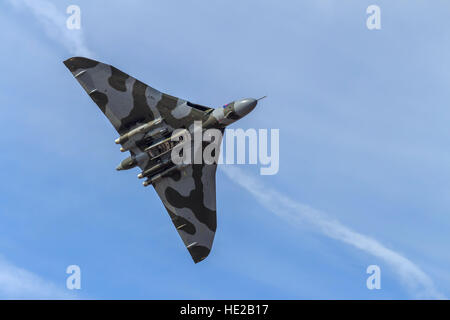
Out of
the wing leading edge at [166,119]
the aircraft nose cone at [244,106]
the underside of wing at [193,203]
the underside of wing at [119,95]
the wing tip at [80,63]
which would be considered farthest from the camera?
the underside of wing at [193,203]

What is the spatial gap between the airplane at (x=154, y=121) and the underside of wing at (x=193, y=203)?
0.35ft

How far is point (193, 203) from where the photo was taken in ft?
218

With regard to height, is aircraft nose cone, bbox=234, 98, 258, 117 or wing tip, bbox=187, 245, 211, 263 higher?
aircraft nose cone, bbox=234, 98, 258, 117

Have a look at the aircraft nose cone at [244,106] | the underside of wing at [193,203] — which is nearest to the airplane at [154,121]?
the aircraft nose cone at [244,106]

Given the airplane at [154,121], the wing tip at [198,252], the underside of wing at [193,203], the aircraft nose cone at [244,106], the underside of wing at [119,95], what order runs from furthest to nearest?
the wing tip at [198,252], the underside of wing at [193,203], the underside of wing at [119,95], the airplane at [154,121], the aircraft nose cone at [244,106]

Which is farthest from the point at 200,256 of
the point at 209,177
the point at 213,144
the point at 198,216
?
the point at 213,144

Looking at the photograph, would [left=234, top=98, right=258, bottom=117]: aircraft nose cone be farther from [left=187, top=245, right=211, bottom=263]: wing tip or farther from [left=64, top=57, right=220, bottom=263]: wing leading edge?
[left=187, top=245, right=211, bottom=263]: wing tip

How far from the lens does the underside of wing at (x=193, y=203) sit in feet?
213

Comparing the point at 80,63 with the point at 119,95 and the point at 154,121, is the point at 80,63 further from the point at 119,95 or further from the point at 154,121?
the point at 154,121

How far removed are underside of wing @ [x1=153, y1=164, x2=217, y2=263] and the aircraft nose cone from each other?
8211mm

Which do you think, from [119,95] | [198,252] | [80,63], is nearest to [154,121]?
[119,95]

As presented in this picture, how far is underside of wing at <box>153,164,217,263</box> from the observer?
213 feet

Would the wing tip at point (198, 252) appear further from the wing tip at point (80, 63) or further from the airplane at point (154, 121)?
the wing tip at point (80, 63)

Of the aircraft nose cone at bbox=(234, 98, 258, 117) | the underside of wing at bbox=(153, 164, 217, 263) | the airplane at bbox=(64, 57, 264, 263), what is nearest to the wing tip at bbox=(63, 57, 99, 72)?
the airplane at bbox=(64, 57, 264, 263)
